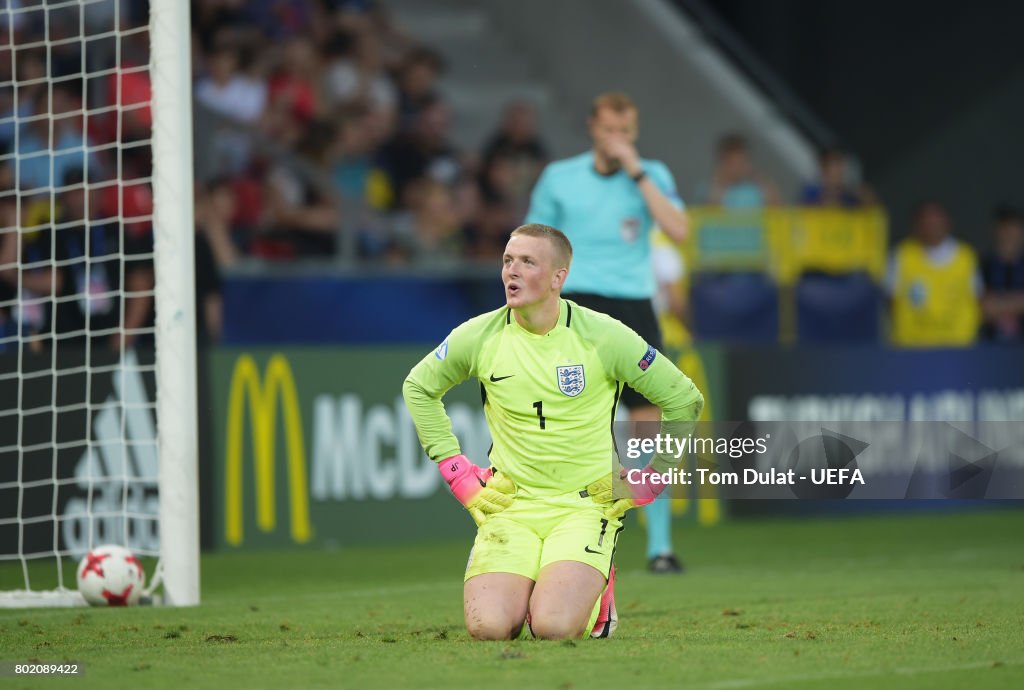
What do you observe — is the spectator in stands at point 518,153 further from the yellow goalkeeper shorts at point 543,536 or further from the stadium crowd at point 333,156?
the yellow goalkeeper shorts at point 543,536

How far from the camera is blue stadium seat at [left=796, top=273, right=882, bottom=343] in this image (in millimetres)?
15312

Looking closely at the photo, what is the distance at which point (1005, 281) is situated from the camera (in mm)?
15969

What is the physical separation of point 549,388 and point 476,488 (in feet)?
1.57

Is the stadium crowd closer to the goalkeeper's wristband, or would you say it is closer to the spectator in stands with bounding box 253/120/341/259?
the spectator in stands with bounding box 253/120/341/259

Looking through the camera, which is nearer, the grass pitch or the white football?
the grass pitch

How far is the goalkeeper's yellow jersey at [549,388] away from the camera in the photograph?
269 inches

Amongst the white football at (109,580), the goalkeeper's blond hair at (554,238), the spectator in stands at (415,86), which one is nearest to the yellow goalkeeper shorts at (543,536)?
the goalkeeper's blond hair at (554,238)

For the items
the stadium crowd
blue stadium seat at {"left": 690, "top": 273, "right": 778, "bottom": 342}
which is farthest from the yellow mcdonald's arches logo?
blue stadium seat at {"left": 690, "top": 273, "right": 778, "bottom": 342}

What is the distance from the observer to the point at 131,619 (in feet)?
24.6

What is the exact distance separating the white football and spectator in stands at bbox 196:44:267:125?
696 cm

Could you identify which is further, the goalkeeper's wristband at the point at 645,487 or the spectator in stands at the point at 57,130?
the spectator in stands at the point at 57,130

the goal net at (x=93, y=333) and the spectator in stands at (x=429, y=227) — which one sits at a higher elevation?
the spectator in stands at (x=429, y=227)

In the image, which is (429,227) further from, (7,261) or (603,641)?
(603,641)

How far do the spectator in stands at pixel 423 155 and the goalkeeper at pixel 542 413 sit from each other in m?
8.16
